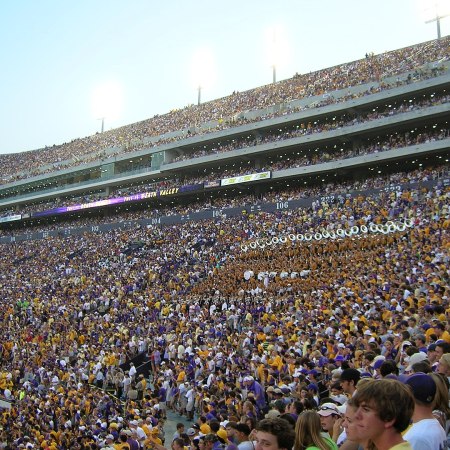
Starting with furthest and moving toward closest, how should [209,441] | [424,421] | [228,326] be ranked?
1. [228,326]
2. [209,441]
3. [424,421]

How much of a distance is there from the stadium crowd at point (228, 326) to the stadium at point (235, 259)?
0.09 metres

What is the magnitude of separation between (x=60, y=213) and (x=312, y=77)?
3103 centimetres

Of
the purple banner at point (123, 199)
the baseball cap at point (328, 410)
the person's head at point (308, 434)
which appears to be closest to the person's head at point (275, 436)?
the person's head at point (308, 434)

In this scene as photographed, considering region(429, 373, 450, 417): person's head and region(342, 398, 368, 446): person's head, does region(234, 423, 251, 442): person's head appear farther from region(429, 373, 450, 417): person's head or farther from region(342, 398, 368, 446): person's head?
region(342, 398, 368, 446): person's head

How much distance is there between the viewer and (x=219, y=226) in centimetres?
3788

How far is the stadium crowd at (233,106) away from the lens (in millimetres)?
41500

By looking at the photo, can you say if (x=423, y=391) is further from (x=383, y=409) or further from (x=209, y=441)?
(x=209, y=441)

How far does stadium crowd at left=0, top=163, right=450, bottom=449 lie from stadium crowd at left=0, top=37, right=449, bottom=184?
13973 mm

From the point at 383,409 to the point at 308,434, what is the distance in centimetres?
131

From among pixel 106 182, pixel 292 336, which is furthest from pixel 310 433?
pixel 106 182

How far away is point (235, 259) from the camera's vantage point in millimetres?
30938

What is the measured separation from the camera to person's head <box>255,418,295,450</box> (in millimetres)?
3539

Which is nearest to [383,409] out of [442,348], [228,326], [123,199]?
[442,348]

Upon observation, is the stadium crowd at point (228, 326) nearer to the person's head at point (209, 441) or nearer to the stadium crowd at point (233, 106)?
the person's head at point (209, 441)
